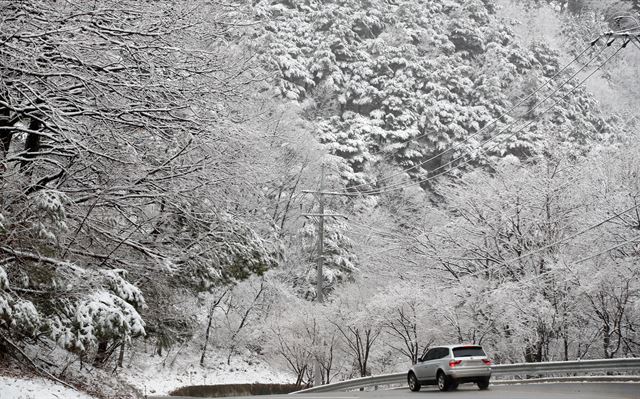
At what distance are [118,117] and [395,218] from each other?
138ft

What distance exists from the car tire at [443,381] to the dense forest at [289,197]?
18.2 ft

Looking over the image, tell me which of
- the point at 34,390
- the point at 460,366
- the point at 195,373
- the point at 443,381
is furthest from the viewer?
the point at 195,373

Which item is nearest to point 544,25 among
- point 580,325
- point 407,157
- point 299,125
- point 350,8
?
point 350,8

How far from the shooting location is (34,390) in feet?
35.0

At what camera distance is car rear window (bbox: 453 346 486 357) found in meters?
18.8

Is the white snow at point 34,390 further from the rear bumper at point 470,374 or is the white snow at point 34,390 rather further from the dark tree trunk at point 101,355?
the rear bumper at point 470,374

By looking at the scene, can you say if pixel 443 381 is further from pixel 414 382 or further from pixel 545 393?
pixel 545 393

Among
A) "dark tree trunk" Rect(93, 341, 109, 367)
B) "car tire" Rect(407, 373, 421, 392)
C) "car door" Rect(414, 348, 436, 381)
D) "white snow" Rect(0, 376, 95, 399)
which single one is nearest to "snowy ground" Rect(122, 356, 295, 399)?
"car tire" Rect(407, 373, 421, 392)

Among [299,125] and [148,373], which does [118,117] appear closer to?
[148,373]

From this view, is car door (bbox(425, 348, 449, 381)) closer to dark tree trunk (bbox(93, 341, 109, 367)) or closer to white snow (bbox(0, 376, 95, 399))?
dark tree trunk (bbox(93, 341, 109, 367))

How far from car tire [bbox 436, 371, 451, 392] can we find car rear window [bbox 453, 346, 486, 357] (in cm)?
67

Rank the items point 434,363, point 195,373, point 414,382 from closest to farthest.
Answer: point 434,363 < point 414,382 < point 195,373

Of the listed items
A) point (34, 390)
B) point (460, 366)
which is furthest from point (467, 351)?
point (34, 390)

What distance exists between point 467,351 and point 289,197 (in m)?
22.3
